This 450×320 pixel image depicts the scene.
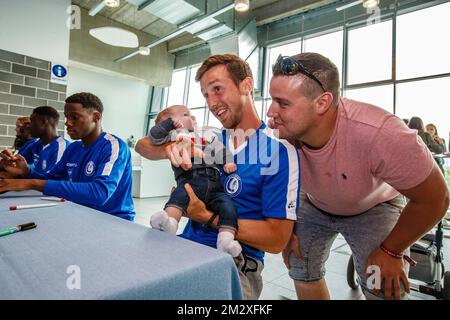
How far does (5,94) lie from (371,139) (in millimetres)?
4076

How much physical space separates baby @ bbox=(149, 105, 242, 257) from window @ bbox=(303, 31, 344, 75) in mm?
5410

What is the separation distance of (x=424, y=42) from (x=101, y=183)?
5.82m

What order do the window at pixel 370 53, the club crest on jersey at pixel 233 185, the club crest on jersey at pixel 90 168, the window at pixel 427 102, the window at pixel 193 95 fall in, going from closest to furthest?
1. the club crest on jersey at pixel 233 185
2. the club crest on jersey at pixel 90 168
3. the window at pixel 427 102
4. the window at pixel 370 53
5. the window at pixel 193 95

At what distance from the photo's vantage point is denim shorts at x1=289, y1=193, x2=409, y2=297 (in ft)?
4.40

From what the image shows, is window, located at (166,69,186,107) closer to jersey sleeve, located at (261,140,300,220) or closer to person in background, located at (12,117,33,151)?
person in background, located at (12,117,33,151)

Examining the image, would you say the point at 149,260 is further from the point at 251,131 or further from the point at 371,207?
the point at 371,207

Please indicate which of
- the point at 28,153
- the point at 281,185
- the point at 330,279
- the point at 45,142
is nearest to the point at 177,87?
the point at 28,153

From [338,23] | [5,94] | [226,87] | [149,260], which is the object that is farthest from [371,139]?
[338,23]

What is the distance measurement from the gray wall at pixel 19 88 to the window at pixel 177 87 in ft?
18.3

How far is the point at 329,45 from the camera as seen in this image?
20.0 ft

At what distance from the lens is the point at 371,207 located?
4.56 ft

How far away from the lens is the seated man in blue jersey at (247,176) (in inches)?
41.3

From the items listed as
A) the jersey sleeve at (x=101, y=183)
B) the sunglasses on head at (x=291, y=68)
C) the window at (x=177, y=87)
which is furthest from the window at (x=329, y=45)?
the jersey sleeve at (x=101, y=183)

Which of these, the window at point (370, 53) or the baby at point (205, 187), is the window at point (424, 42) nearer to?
the window at point (370, 53)
